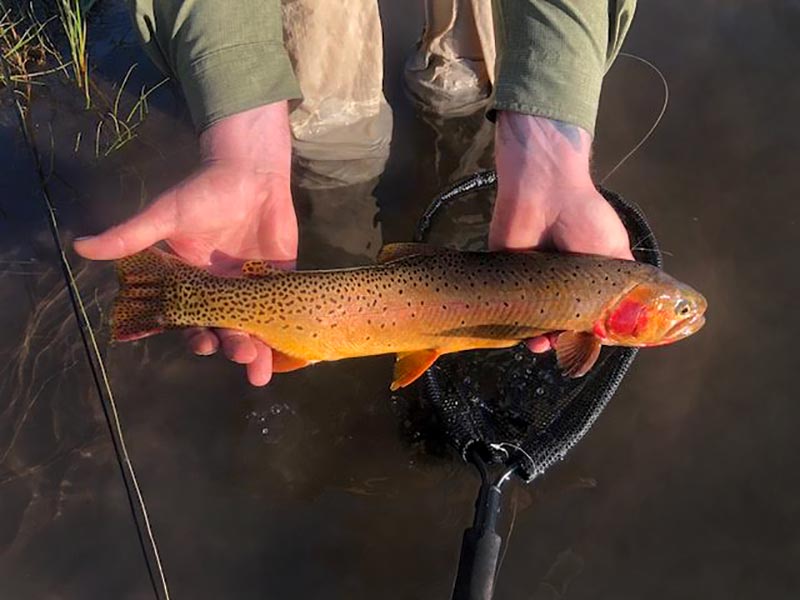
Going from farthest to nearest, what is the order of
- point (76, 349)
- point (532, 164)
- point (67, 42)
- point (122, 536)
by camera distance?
point (67, 42) → point (76, 349) → point (122, 536) → point (532, 164)

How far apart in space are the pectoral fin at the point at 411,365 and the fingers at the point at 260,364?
Answer: 46 centimetres

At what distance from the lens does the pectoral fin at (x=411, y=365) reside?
9.04ft

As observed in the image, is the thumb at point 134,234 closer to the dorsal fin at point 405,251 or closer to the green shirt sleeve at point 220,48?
the green shirt sleeve at point 220,48

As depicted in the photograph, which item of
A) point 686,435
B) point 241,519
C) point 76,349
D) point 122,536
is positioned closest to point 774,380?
point 686,435

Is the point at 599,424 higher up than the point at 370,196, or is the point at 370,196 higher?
the point at 370,196

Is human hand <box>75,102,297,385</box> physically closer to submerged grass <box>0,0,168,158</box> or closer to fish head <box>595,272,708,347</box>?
fish head <box>595,272,708,347</box>

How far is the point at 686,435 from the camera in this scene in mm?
3201

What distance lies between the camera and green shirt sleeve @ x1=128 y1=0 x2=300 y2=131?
108 inches

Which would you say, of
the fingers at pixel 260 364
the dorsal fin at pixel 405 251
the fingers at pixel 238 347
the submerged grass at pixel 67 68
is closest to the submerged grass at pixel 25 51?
the submerged grass at pixel 67 68

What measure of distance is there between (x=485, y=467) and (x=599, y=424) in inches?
33.1

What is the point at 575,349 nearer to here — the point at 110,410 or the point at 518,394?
the point at 518,394

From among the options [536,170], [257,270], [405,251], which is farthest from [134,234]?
[536,170]

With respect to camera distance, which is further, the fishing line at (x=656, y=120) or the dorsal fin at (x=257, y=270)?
the fishing line at (x=656, y=120)

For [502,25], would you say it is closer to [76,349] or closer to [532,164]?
[532,164]
